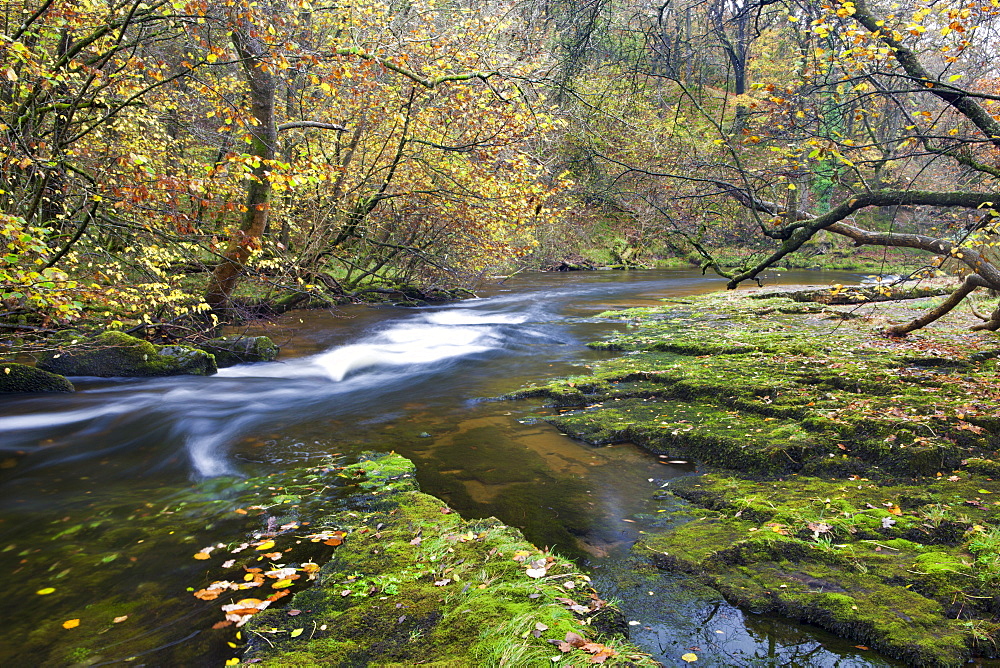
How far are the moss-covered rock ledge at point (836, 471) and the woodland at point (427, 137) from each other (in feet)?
5.37

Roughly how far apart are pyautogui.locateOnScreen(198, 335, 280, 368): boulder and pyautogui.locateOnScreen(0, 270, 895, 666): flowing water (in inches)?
14.3

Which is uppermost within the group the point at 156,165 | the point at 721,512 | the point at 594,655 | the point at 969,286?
the point at 156,165

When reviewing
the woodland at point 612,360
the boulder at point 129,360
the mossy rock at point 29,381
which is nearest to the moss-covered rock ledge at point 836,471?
A: the woodland at point 612,360

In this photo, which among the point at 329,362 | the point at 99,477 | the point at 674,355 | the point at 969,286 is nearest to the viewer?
the point at 99,477

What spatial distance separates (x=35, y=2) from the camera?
8438 millimetres

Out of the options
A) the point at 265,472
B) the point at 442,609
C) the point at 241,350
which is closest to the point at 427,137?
the point at 241,350

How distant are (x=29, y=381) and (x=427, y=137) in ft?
34.6

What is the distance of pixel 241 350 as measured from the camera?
11430 millimetres

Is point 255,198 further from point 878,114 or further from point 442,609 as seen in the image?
point 878,114

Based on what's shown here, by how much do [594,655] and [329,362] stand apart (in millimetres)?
9901

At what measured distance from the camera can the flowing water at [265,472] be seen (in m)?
3.42

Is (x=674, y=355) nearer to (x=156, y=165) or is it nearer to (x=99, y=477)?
(x=99, y=477)

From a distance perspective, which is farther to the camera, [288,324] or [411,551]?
[288,324]

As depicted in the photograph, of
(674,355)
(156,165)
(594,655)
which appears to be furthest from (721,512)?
(156,165)
